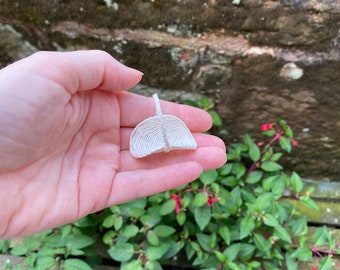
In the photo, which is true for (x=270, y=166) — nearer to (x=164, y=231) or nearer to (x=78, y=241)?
(x=164, y=231)

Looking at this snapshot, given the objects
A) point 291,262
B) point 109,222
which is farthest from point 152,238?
point 291,262

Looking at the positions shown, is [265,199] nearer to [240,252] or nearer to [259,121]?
[240,252]

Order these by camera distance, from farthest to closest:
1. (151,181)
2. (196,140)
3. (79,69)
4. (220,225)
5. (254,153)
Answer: (254,153) < (220,225) < (196,140) < (151,181) < (79,69)

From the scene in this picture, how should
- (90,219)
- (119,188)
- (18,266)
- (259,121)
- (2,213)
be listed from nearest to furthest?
(2,213), (119,188), (18,266), (90,219), (259,121)

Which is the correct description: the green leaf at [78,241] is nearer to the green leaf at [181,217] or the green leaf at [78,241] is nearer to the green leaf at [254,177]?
the green leaf at [181,217]

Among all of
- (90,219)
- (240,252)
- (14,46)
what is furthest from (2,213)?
(240,252)
